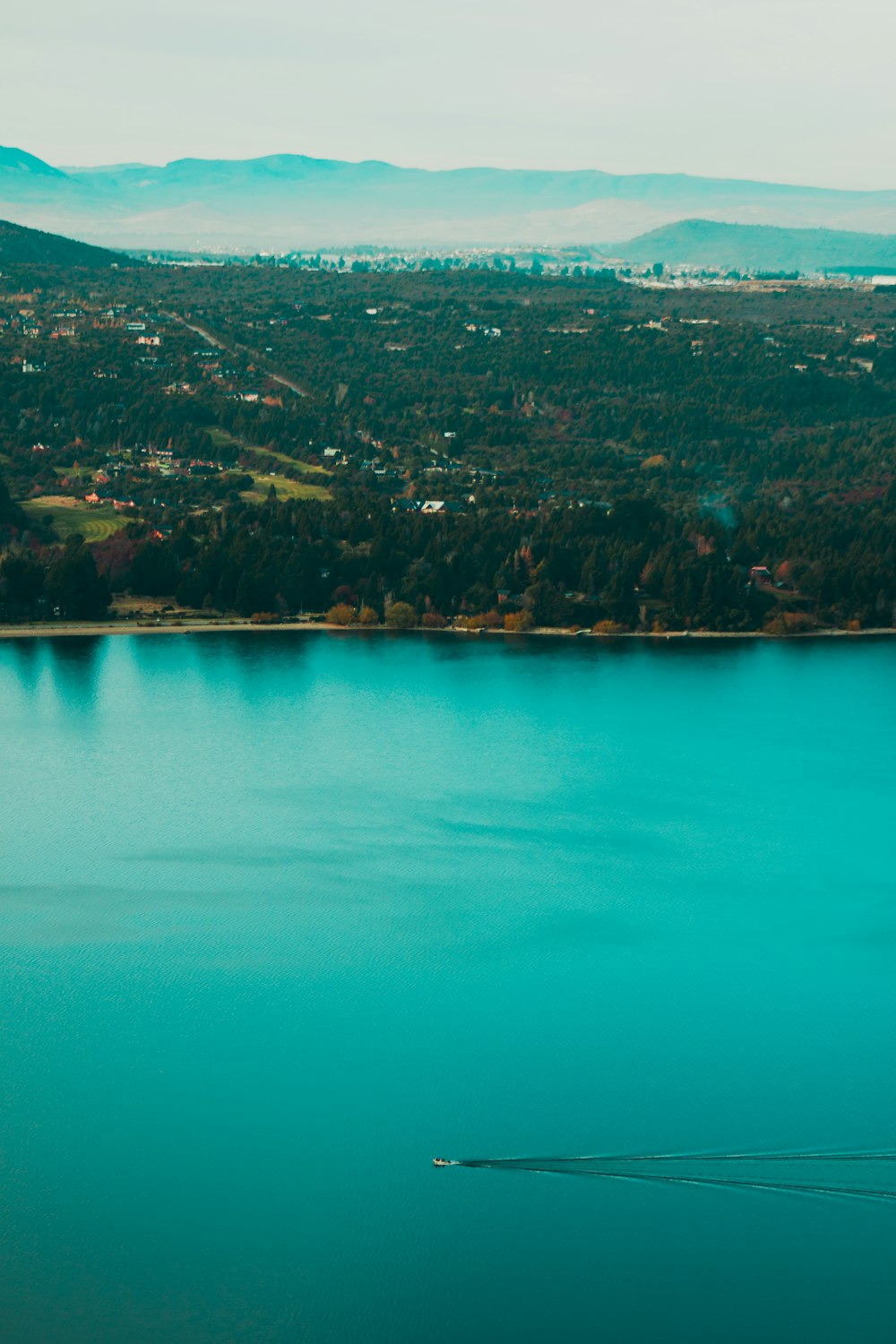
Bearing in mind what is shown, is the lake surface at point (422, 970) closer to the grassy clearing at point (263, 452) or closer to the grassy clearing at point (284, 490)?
the grassy clearing at point (284, 490)

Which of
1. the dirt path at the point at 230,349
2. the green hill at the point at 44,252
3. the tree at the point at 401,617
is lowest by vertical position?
the tree at the point at 401,617

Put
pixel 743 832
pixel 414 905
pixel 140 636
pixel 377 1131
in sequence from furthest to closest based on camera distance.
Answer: pixel 140 636, pixel 743 832, pixel 414 905, pixel 377 1131

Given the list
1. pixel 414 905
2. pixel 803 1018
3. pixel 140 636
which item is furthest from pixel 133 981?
pixel 140 636

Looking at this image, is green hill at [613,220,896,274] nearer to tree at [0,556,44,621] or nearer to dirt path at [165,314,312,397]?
dirt path at [165,314,312,397]

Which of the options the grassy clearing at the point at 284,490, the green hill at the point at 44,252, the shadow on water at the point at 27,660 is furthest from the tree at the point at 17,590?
the green hill at the point at 44,252

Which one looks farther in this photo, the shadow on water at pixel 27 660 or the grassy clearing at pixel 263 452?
the grassy clearing at pixel 263 452

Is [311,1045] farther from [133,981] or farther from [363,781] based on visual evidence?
[363,781]
